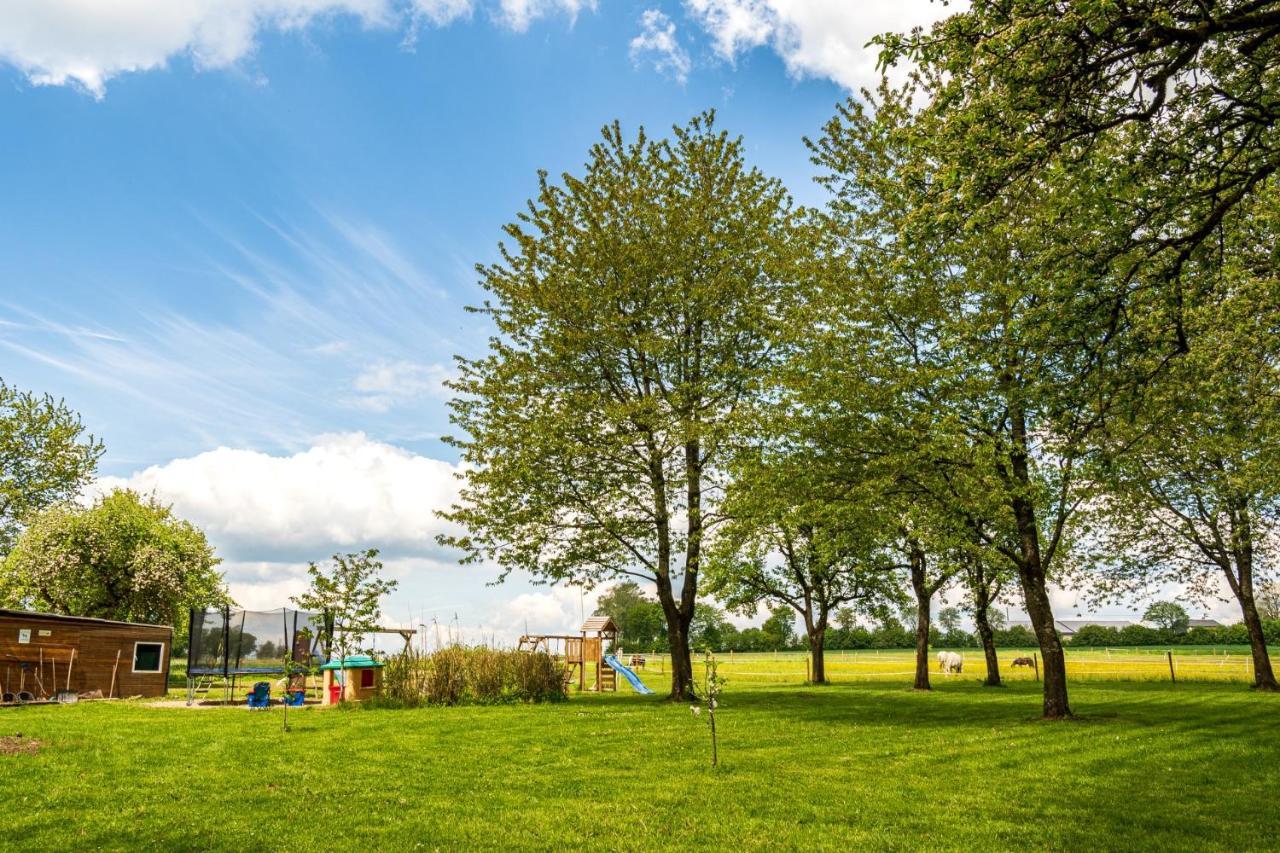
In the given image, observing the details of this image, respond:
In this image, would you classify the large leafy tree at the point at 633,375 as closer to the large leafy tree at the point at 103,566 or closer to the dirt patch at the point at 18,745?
the dirt patch at the point at 18,745

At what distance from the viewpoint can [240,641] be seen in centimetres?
2875

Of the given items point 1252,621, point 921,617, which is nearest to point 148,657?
point 921,617

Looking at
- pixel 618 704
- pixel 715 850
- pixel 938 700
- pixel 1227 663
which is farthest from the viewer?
pixel 1227 663

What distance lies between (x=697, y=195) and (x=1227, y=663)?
136 feet

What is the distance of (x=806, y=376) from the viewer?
65.0 feet

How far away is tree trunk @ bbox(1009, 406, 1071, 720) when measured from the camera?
18.5 meters

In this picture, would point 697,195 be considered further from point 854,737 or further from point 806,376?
point 854,737

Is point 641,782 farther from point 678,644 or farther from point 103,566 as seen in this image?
point 103,566

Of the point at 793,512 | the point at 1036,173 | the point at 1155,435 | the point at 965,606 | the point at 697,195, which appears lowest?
the point at 965,606

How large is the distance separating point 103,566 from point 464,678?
32.5 metres

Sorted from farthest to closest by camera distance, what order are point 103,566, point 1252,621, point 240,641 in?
point 103,566, point 1252,621, point 240,641

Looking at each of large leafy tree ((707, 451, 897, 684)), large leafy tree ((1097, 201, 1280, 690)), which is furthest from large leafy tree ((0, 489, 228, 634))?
large leafy tree ((1097, 201, 1280, 690))

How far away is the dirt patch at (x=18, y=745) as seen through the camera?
40.6 feet

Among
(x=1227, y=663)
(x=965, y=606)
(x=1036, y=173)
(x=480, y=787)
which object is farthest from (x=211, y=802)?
(x=1227, y=663)
